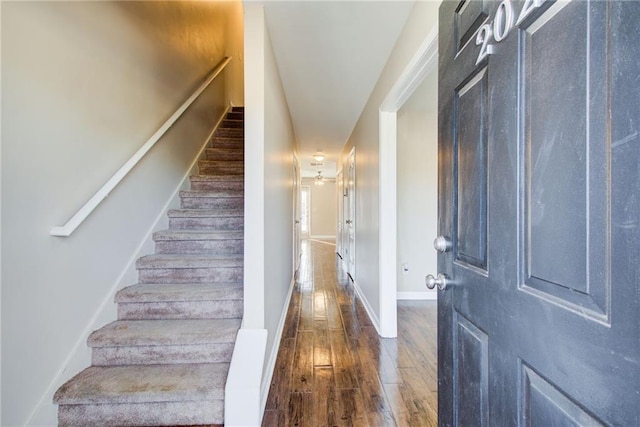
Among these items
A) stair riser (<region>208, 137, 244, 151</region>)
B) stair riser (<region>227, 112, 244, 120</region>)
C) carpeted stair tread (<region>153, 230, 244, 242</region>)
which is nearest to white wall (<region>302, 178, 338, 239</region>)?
stair riser (<region>227, 112, 244, 120</region>)

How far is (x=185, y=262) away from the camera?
6.81ft

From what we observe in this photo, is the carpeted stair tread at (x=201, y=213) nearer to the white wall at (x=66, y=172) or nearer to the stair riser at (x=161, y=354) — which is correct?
the white wall at (x=66, y=172)

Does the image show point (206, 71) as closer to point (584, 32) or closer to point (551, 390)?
point (584, 32)

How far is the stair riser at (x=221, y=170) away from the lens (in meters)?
3.23

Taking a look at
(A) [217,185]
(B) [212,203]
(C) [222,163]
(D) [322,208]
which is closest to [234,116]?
(C) [222,163]

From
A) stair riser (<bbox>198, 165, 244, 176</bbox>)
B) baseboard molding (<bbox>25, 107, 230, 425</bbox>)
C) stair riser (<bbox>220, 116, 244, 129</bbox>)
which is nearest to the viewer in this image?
baseboard molding (<bbox>25, 107, 230, 425</bbox>)

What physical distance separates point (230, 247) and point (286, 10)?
5.79ft

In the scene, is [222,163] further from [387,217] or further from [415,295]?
[415,295]

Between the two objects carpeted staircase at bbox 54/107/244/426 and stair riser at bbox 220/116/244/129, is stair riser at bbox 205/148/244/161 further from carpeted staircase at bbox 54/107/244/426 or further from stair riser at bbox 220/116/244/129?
carpeted staircase at bbox 54/107/244/426

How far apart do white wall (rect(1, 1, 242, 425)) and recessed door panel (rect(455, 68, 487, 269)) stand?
5.78ft

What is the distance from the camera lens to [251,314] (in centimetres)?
163

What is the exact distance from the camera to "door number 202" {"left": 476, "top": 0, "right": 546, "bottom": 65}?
600mm

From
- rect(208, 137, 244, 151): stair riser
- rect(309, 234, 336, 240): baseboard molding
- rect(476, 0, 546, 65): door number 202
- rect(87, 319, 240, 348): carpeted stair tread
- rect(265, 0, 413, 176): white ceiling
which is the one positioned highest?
rect(265, 0, 413, 176): white ceiling

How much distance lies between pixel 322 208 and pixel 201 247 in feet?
29.4
